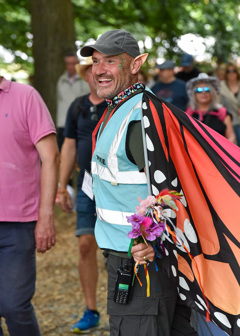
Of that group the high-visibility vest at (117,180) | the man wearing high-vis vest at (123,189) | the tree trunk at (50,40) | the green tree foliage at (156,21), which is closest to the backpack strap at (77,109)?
the man wearing high-vis vest at (123,189)

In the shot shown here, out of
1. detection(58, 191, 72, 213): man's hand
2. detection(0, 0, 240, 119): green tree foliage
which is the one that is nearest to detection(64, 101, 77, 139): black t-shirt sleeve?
detection(58, 191, 72, 213): man's hand

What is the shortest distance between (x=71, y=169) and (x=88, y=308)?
4.12 feet

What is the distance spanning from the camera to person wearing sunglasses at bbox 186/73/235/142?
253 inches

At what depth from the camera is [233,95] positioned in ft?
35.5

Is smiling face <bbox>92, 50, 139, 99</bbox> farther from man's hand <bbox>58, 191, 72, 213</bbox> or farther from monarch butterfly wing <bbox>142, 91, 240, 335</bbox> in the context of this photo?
man's hand <bbox>58, 191, 72, 213</bbox>

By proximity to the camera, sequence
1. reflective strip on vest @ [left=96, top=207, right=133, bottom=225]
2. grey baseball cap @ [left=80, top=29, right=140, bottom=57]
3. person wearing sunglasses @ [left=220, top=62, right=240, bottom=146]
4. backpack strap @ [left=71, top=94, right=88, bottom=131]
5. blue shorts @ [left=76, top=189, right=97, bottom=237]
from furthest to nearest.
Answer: person wearing sunglasses @ [left=220, top=62, right=240, bottom=146] → backpack strap @ [left=71, top=94, right=88, bottom=131] → blue shorts @ [left=76, top=189, right=97, bottom=237] → grey baseball cap @ [left=80, top=29, right=140, bottom=57] → reflective strip on vest @ [left=96, top=207, right=133, bottom=225]

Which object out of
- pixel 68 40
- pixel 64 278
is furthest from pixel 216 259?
pixel 68 40

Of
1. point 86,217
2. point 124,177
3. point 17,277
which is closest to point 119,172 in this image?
point 124,177

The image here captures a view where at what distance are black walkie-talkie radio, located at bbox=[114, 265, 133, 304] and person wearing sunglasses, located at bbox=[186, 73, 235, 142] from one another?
315 centimetres

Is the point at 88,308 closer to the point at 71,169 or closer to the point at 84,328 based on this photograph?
the point at 84,328

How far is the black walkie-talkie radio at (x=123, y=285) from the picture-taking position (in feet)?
11.0

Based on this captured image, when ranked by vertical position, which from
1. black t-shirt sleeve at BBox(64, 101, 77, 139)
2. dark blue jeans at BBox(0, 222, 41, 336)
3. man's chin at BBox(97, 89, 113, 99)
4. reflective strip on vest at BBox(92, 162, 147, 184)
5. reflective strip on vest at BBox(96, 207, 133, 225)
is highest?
man's chin at BBox(97, 89, 113, 99)

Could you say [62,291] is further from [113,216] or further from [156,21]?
[156,21]

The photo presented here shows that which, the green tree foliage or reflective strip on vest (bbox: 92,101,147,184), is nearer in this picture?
reflective strip on vest (bbox: 92,101,147,184)
